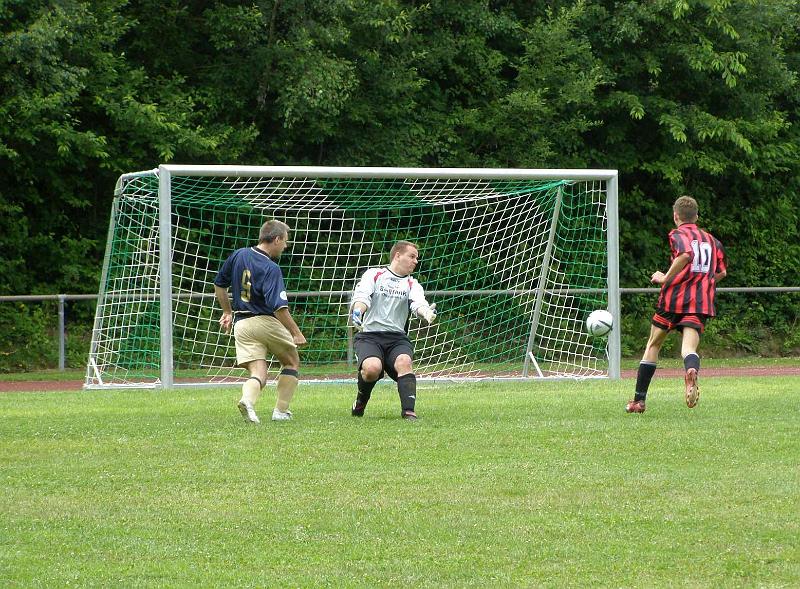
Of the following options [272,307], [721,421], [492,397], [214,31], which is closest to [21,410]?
[272,307]

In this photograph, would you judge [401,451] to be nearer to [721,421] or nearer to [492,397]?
[721,421]

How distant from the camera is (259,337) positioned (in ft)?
34.1

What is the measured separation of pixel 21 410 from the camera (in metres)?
12.0

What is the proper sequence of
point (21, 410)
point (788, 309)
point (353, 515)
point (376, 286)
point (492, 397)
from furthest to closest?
point (788, 309), point (492, 397), point (21, 410), point (376, 286), point (353, 515)

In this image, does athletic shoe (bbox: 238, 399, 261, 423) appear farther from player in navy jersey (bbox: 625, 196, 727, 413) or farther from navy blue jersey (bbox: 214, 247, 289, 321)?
player in navy jersey (bbox: 625, 196, 727, 413)

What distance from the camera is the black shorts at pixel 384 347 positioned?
10562 mm

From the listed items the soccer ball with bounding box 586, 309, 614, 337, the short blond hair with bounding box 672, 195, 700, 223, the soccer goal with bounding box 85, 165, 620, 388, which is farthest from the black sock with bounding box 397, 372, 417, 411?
the soccer goal with bounding box 85, 165, 620, 388

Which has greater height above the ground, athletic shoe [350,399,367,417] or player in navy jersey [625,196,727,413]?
player in navy jersey [625,196,727,413]

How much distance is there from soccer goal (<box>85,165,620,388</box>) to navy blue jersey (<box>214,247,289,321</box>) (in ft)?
14.5

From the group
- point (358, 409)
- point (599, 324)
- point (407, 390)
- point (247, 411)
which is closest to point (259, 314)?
point (247, 411)

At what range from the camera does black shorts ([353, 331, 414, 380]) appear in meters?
10.6

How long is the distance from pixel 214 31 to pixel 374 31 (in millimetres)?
2722

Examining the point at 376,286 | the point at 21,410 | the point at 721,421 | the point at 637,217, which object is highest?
the point at 637,217

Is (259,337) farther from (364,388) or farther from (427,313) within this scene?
(427,313)
